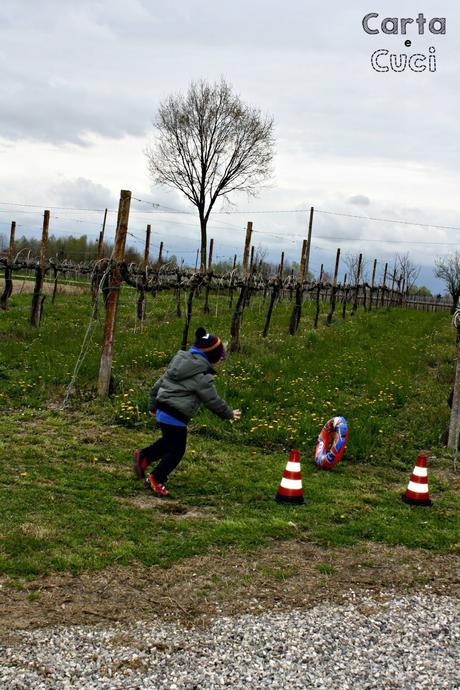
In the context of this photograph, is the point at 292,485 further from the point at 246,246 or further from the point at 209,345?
the point at 246,246

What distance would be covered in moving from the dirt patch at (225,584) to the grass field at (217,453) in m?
0.21

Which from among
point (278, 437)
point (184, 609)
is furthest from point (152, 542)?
point (278, 437)

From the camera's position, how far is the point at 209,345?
7.25m

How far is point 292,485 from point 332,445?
182 centimetres

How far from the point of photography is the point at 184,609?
4707 mm

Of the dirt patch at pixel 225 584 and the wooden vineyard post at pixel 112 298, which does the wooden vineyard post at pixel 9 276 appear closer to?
the wooden vineyard post at pixel 112 298

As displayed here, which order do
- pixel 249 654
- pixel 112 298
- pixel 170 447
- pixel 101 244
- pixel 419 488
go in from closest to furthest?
1. pixel 249 654
2. pixel 170 447
3. pixel 419 488
4. pixel 112 298
5. pixel 101 244

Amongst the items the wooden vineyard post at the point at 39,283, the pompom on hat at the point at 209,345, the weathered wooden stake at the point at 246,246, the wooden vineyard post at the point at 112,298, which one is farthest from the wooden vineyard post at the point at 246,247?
the pompom on hat at the point at 209,345

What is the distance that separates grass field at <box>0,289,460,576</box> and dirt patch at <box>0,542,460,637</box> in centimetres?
21

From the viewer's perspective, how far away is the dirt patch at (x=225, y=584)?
458 centimetres

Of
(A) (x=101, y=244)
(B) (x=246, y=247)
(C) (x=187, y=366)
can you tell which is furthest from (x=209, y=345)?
(A) (x=101, y=244)

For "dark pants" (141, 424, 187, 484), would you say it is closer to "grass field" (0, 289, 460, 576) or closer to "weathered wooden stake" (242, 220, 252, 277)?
"grass field" (0, 289, 460, 576)

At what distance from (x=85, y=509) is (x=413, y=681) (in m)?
3.70

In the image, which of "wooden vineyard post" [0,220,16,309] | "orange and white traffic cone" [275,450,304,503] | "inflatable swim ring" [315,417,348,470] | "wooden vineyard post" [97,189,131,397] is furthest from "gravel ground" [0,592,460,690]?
"wooden vineyard post" [0,220,16,309]
